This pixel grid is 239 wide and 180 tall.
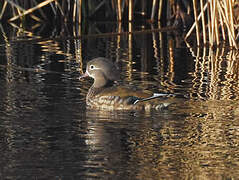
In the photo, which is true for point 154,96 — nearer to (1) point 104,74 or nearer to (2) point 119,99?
(2) point 119,99

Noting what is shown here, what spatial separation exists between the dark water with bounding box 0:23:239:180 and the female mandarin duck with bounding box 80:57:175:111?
0.14m

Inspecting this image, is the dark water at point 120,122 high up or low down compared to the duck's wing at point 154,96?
down

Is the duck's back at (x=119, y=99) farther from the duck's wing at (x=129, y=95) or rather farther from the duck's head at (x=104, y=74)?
the duck's head at (x=104, y=74)

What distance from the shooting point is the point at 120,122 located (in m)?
7.84

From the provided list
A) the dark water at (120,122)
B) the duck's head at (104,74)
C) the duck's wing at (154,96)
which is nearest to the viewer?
the dark water at (120,122)

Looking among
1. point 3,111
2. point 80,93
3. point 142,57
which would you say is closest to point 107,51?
point 142,57

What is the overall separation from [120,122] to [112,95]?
75cm

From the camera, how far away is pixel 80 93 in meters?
9.30

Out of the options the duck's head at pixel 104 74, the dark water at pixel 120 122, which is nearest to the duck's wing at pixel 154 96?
the dark water at pixel 120 122

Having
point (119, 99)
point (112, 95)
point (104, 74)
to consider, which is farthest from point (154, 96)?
point (104, 74)

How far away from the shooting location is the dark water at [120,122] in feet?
20.4

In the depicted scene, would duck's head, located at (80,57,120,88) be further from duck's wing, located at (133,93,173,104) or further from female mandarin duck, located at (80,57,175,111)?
duck's wing, located at (133,93,173,104)

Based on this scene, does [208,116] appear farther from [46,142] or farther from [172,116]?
[46,142]

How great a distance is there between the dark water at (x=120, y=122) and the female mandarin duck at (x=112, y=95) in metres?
0.14
